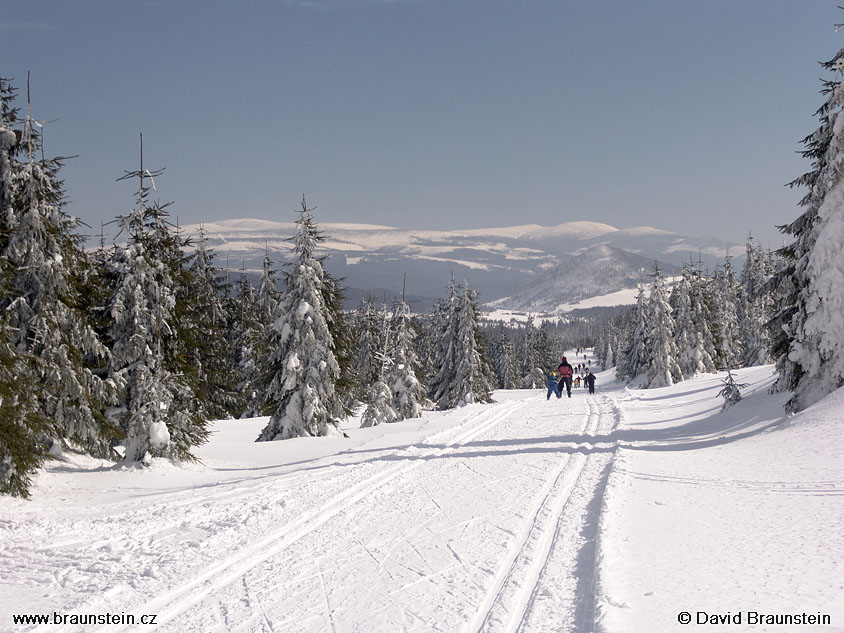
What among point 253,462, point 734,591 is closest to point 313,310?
point 253,462

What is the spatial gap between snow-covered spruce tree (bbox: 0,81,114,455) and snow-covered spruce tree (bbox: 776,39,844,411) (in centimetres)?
1711

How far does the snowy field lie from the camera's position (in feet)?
17.0

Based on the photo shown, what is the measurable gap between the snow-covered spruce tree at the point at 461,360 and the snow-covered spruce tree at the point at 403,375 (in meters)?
7.40

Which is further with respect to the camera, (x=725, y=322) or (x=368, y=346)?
(x=725, y=322)

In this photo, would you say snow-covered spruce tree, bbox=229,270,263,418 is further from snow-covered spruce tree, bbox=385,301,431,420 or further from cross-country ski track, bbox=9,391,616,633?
cross-country ski track, bbox=9,391,616,633

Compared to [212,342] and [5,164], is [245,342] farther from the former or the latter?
[5,164]

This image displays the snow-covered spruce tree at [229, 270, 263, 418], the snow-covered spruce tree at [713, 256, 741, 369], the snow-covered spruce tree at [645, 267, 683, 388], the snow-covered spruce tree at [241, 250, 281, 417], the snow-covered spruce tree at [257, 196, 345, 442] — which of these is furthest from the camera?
the snow-covered spruce tree at [713, 256, 741, 369]

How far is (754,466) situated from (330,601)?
334 inches

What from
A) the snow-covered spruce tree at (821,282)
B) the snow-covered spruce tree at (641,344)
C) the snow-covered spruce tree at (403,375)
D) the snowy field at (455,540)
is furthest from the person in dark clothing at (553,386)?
the snow-covered spruce tree at (641,344)

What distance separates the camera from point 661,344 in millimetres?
44312

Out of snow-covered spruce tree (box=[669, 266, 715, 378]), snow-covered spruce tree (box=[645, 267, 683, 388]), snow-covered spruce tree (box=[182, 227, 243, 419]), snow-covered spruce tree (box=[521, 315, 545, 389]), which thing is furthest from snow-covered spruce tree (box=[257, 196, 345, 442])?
snow-covered spruce tree (box=[521, 315, 545, 389])

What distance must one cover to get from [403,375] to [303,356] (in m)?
11.4

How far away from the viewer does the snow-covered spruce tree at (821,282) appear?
44.5 feet

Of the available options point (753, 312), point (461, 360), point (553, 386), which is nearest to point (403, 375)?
point (553, 386)
